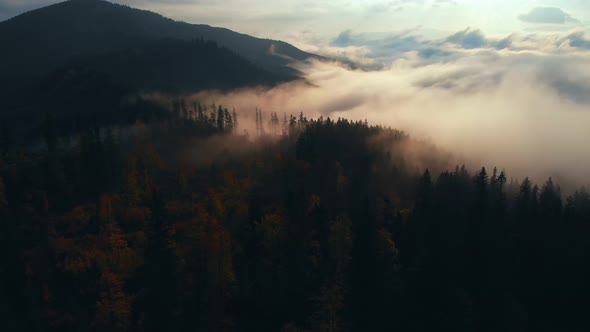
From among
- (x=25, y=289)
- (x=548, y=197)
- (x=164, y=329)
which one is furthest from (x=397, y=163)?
(x=25, y=289)

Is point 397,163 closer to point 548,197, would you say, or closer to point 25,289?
point 548,197

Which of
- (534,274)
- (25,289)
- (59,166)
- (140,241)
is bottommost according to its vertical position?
(534,274)

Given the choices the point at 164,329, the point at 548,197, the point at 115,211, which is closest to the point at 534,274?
the point at 548,197

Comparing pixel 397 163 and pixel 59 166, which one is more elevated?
pixel 59 166

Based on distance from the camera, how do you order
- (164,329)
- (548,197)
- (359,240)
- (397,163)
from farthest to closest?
(397,163) → (548,197) → (359,240) → (164,329)

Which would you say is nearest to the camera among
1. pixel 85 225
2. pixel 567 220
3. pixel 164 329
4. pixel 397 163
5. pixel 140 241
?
pixel 164 329

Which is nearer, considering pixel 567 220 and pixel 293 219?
pixel 293 219
